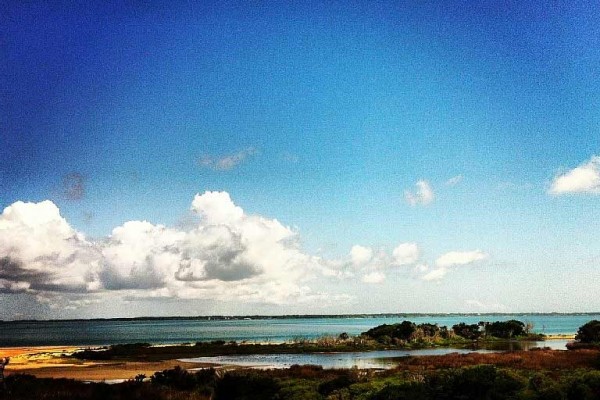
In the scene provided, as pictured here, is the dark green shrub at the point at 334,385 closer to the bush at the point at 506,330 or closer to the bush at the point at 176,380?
the bush at the point at 176,380

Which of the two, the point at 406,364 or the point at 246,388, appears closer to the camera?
the point at 246,388

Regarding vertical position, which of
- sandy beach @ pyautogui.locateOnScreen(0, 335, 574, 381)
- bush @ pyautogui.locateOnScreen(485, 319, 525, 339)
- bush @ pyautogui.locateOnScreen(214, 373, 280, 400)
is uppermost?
bush @ pyautogui.locateOnScreen(214, 373, 280, 400)

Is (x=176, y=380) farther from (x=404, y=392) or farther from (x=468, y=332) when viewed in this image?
(x=468, y=332)

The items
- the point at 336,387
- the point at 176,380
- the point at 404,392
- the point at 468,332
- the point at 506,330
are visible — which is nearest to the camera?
the point at 404,392

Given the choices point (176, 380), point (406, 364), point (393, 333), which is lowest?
point (393, 333)

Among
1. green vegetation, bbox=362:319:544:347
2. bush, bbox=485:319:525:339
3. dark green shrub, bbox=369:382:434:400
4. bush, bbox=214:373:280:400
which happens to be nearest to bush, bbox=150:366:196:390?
bush, bbox=214:373:280:400

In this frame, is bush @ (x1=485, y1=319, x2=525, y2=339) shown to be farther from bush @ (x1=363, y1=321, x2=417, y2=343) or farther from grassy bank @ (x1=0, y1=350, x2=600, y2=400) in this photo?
grassy bank @ (x1=0, y1=350, x2=600, y2=400)

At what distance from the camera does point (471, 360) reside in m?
55.3

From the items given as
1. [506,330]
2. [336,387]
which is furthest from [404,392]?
[506,330]

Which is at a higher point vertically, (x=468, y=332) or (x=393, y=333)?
(x=393, y=333)

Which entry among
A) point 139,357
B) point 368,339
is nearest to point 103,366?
point 139,357

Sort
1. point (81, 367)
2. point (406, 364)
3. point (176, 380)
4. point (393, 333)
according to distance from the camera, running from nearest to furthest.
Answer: point (176, 380) → point (406, 364) → point (81, 367) → point (393, 333)

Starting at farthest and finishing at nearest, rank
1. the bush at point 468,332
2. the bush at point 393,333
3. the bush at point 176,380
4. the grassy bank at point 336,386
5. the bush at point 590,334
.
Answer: the bush at point 468,332, the bush at point 393,333, the bush at point 590,334, the bush at point 176,380, the grassy bank at point 336,386

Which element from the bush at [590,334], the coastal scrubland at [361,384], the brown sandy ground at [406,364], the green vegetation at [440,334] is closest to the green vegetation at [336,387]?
the coastal scrubland at [361,384]
